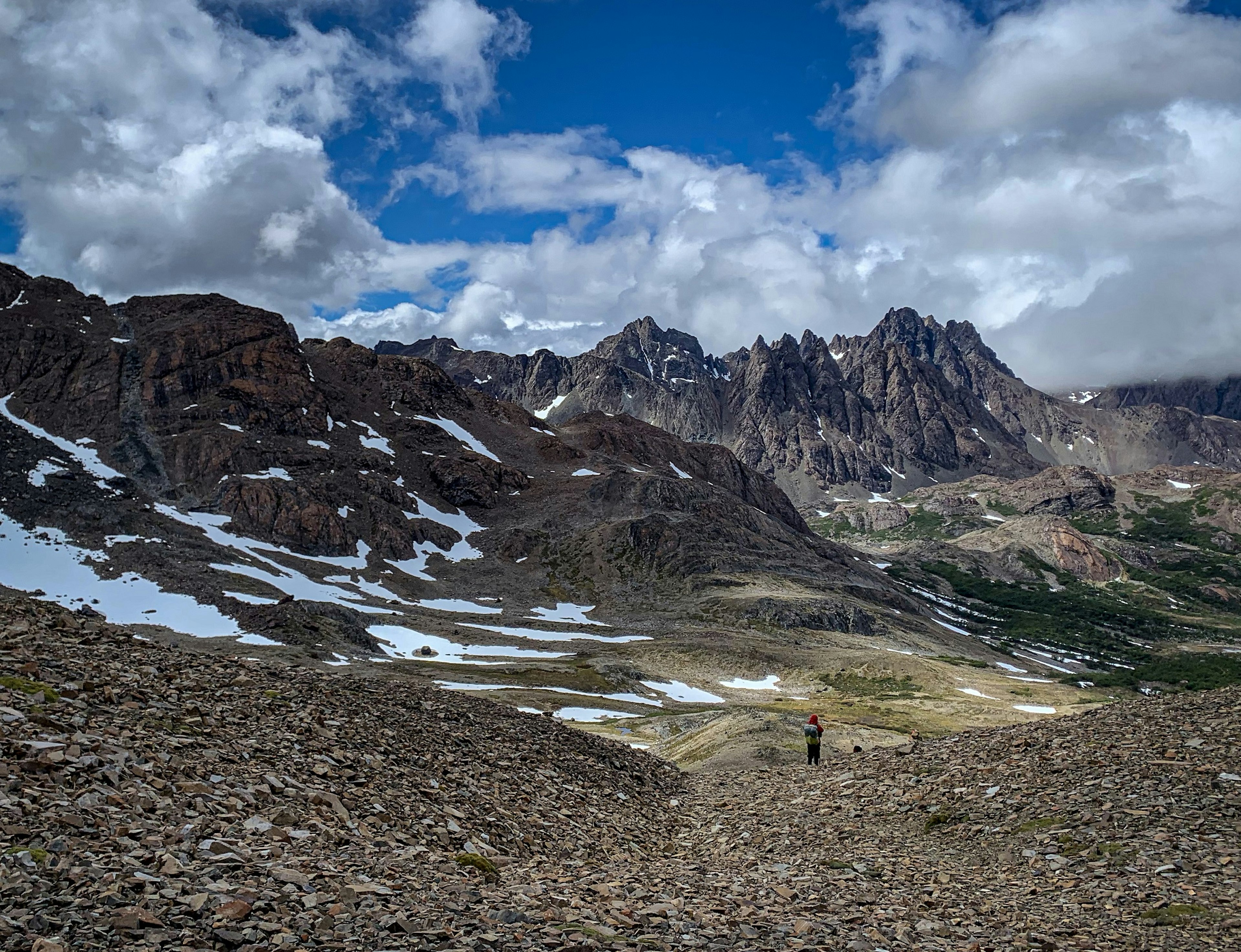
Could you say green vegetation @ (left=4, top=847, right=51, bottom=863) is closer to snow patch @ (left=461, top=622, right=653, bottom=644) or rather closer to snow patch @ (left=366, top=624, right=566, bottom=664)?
snow patch @ (left=366, top=624, right=566, bottom=664)

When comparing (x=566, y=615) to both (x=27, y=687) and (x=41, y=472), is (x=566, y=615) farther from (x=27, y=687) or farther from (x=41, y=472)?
(x=27, y=687)

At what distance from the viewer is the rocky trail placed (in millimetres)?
11289

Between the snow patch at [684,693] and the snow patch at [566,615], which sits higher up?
the snow patch at [566,615]

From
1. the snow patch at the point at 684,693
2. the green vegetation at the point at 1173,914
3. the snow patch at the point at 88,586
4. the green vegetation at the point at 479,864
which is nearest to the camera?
the green vegetation at the point at 1173,914

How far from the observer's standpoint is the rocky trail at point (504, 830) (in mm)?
11289

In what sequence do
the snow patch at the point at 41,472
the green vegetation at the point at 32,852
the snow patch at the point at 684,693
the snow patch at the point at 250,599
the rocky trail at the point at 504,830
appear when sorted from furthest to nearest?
1. the snow patch at the point at 41,472
2. the snow patch at the point at 250,599
3. the snow patch at the point at 684,693
4. the rocky trail at the point at 504,830
5. the green vegetation at the point at 32,852

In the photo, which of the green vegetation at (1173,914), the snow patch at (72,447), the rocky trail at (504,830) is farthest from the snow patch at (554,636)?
the green vegetation at (1173,914)

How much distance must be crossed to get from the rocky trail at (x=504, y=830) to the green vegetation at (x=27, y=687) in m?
0.07

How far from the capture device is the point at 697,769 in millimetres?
38281

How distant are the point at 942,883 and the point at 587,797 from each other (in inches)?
439

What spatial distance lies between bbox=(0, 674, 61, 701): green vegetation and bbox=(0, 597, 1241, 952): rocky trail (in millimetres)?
68

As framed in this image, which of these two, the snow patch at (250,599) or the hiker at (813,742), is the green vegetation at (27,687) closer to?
the hiker at (813,742)

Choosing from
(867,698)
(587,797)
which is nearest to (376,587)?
(867,698)

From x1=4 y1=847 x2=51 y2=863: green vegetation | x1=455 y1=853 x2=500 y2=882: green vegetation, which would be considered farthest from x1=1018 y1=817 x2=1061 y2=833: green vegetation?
x1=4 y1=847 x2=51 y2=863: green vegetation
